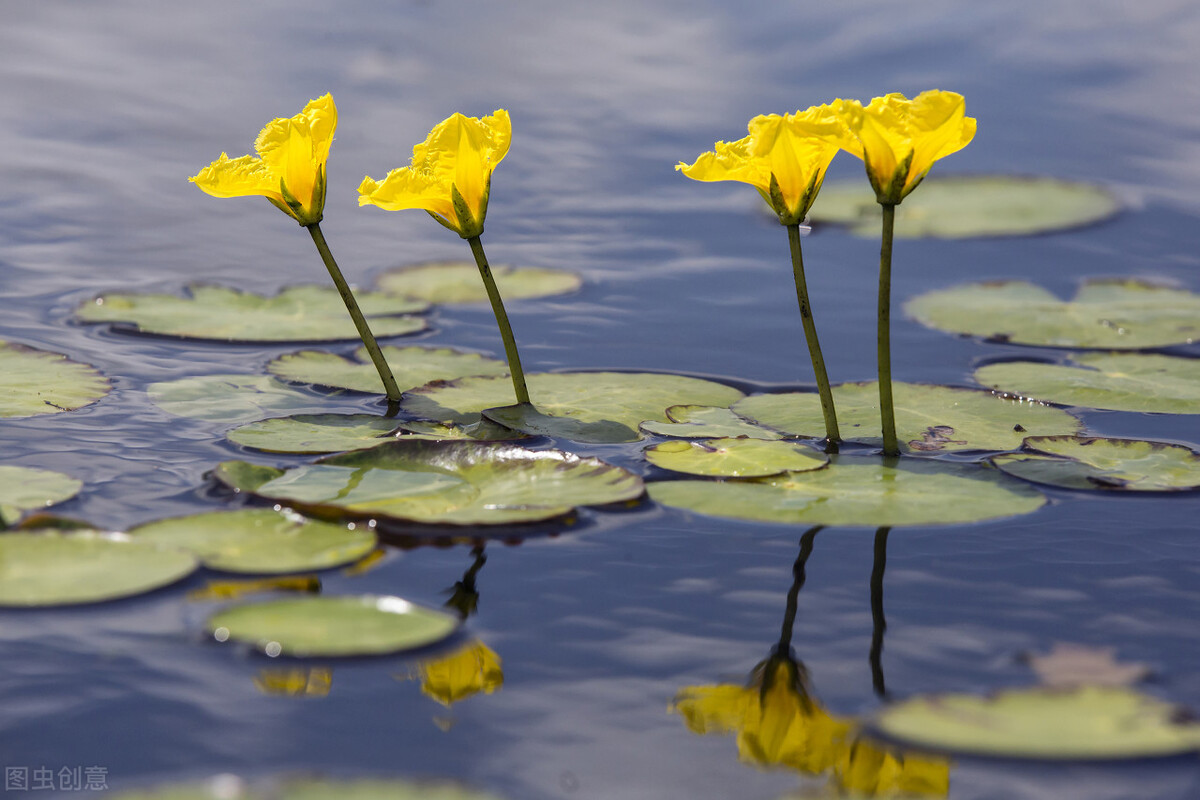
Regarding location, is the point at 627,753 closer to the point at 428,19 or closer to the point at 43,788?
the point at 43,788

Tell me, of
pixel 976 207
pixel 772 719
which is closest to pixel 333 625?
pixel 772 719

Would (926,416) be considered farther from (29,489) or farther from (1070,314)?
(29,489)

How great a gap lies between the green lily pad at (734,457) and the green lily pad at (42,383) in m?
1.39

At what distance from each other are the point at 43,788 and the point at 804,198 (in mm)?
1630

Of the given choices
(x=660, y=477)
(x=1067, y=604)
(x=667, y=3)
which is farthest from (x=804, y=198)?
(x=667, y=3)

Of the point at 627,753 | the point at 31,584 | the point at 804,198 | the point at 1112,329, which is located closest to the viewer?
the point at 627,753

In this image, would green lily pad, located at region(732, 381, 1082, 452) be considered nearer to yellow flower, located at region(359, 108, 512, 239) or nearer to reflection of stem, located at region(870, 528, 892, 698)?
reflection of stem, located at region(870, 528, 892, 698)

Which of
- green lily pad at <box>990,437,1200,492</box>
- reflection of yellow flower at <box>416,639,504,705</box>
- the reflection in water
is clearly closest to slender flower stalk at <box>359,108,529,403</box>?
reflection of yellow flower at <box>416,639,504,705</box>

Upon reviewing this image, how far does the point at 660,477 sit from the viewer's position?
2.30m

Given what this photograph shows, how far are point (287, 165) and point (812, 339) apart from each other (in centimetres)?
118

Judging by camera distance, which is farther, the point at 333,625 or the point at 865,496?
the point at 865,496

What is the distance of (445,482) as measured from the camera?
7.04ft

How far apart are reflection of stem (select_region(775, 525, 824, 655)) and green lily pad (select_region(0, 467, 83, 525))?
1315 millimetres

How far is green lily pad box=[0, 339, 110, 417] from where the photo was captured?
2.60 m
